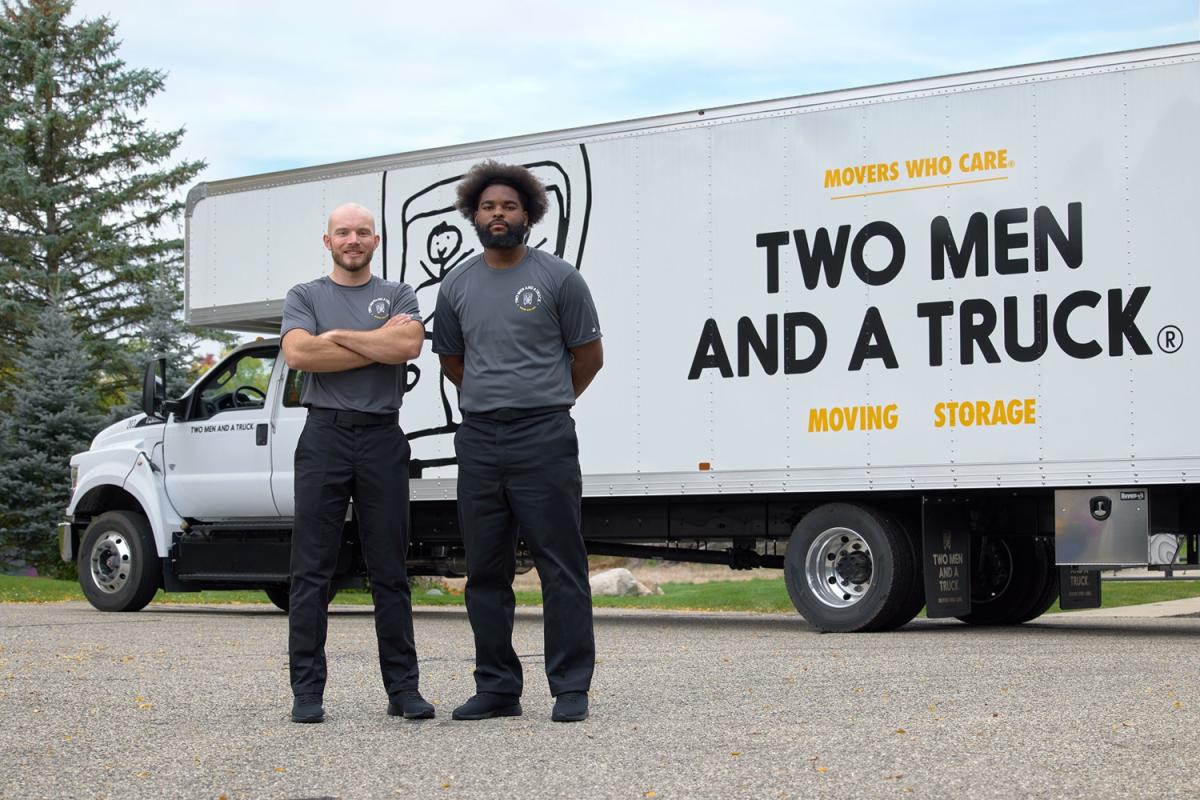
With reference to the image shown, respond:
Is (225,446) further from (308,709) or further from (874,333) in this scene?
(308,709)

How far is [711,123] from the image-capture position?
11656 mm

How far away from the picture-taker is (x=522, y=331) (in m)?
6.07

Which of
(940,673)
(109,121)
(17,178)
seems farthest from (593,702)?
(109,121)

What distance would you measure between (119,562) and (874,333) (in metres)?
7.13

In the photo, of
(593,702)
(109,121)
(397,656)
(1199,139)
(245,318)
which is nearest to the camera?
(397,656)

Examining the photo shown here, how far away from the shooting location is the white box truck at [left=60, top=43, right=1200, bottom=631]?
10156 millimetres

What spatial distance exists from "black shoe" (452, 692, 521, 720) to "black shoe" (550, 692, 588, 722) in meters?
0.21

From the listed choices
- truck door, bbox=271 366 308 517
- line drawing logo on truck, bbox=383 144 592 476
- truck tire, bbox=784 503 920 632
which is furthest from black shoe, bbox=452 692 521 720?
truck door, bbox=271 366 308 517

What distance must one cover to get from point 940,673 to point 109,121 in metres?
36.3

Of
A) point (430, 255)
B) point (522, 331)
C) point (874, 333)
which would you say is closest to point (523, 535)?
point (522, 331)

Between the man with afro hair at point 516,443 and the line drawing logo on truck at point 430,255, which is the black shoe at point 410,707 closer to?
the man with afro hair at point 516,443

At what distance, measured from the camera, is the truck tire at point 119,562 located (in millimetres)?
14078

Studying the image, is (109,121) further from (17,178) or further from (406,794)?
(406,794)

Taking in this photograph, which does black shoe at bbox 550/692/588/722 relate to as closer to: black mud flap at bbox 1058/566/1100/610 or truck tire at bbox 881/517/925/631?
truck tire at bbox 881/517/925/631
